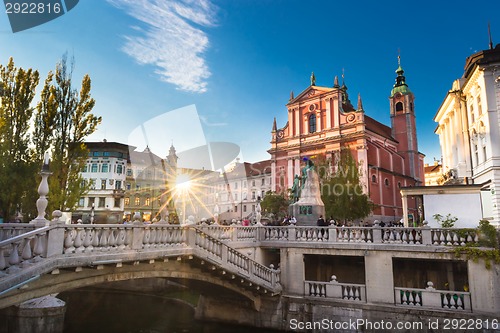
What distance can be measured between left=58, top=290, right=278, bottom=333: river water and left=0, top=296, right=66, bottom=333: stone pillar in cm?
180

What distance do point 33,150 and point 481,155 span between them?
3256cm

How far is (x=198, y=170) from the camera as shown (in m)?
83.1

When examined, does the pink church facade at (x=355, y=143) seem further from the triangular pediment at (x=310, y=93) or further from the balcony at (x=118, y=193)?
the balcony at (x=118, y=193)

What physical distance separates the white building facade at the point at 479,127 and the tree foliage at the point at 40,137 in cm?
2517

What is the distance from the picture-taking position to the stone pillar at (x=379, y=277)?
50.2 feet

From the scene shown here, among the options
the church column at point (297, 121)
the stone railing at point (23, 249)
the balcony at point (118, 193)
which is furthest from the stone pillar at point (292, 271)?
the balcony at point (118, 193)

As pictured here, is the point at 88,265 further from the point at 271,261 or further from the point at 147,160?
the point at 147,160

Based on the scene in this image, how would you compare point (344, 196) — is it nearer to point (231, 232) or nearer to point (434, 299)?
point (434, 299)

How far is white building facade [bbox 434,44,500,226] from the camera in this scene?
25.4 meters

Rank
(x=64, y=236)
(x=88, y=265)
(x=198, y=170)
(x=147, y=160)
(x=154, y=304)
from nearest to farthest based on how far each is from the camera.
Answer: (x=64, y=236) → (x=88, y=265) → (x=154, y=304) → (x=147, y=160) → (x=198, y=170)

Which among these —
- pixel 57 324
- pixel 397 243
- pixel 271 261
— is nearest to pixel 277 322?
pixel 271 261

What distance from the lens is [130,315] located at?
66.5 ft

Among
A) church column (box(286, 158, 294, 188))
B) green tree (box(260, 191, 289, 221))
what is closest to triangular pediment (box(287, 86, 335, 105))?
church column (box(286, 158, 294, 188))

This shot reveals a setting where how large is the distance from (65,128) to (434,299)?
20.2m
